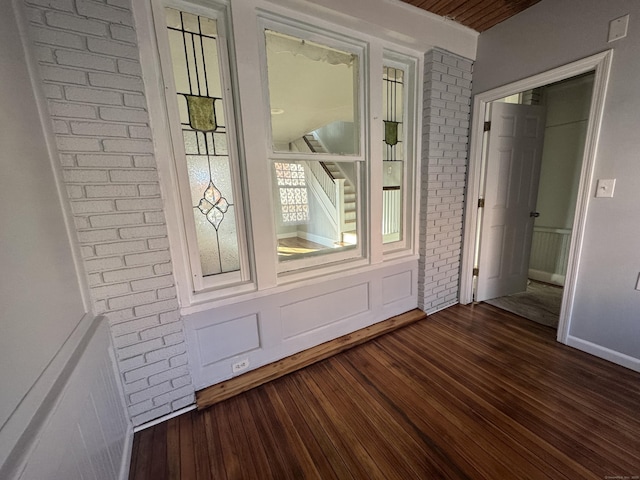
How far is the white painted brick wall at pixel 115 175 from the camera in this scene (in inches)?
43.7

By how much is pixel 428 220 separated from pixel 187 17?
2.36 m

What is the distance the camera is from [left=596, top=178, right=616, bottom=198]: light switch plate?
Result: 1759mm

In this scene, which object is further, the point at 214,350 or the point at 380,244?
the point at 380,244

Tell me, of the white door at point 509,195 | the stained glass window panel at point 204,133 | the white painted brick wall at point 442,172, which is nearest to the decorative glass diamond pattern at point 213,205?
the stained glass window panel at point 204,133

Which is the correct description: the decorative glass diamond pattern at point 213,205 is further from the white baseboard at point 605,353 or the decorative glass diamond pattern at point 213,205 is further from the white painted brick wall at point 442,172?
the white baseboard at point 605,353

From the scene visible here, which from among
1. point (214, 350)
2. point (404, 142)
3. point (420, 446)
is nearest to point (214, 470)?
point (214, 350)

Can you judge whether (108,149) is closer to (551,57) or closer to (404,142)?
(404,142)

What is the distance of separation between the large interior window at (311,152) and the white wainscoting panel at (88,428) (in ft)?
3.65

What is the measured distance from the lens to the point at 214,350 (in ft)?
5.57

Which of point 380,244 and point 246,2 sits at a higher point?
point 246,2

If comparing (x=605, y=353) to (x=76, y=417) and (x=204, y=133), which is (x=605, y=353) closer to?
(x=76, y=417)

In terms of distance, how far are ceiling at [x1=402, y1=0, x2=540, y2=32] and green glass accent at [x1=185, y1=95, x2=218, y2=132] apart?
1687mm

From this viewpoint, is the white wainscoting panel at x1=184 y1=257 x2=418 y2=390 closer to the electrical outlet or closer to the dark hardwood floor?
the electrical outlet

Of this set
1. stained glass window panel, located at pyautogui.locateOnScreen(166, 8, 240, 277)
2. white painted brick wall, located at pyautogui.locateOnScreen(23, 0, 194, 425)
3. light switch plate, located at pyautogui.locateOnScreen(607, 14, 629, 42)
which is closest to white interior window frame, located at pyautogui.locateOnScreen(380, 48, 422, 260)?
light switch plate, located at pyautogui.locateOnScreen(607, 14, 629, 42)
